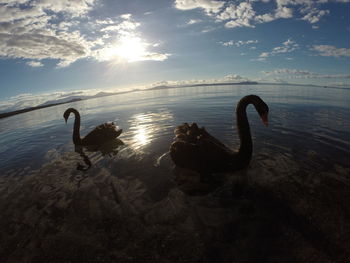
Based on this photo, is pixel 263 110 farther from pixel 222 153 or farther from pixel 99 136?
pixel 99 136

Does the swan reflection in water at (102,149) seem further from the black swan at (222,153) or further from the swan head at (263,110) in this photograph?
the swan head at (263,110)

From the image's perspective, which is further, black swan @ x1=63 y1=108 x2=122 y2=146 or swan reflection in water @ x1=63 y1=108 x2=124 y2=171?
black swan @ x1=63 y1=108 x2=122 y2=146

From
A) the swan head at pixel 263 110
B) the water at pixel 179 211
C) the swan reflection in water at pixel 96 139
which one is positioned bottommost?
the water at pixel 179 211

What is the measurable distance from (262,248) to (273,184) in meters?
2.53

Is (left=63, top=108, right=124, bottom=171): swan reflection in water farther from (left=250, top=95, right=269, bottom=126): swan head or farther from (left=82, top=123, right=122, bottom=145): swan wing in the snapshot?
(left=250, top=95, right=269, bottom=126): swan head

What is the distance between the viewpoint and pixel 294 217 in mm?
4352

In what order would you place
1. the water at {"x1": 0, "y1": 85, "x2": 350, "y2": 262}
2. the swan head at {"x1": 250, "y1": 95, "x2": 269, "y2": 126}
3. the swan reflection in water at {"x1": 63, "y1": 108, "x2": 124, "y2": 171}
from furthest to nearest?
the swan reflection in water at {"x1": 63, "y1": 108, "x2": 124, "y2": 171} → the swan head at {"x1": 250, "y1": 95, "x2": 269, "y2": 126} → the water at {"x1": 0, "y1": 85, "x2": 350, "y2": 262}

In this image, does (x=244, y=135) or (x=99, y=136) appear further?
(x=99, y=136)

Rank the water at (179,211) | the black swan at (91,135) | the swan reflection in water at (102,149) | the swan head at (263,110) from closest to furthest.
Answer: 1. the water at (179,211)
2. the swan head at (263,110)
3. the swan reflection in water at (102,149)
4. the black swan at (91,135)

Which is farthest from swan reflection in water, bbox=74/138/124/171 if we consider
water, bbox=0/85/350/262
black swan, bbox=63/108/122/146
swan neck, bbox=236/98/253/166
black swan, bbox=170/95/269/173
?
swan neck, bbox=236/98/253/166

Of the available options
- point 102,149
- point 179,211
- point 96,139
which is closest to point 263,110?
point 179,211

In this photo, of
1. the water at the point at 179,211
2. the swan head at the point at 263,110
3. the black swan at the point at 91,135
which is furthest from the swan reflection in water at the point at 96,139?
the swan head at the point at 263,110

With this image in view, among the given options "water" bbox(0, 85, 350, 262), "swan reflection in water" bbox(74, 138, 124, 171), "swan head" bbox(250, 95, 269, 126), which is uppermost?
"swan head" bbox(250, 95, 269, 126)

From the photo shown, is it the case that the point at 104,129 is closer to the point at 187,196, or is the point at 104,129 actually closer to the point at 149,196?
the point at 149,196
